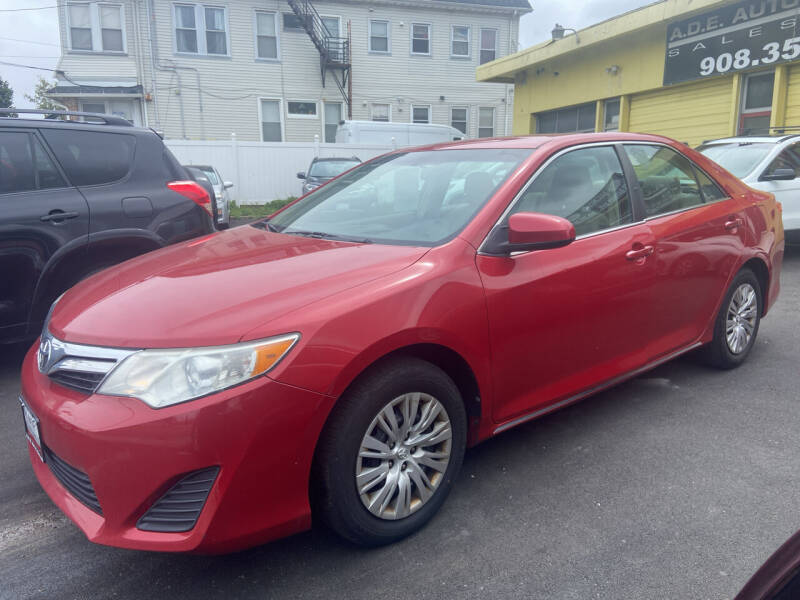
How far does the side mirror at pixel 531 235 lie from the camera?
105 inches

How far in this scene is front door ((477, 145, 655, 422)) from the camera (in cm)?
278

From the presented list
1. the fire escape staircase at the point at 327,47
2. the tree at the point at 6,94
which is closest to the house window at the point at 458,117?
the fire escape staircase at the point at 327,47

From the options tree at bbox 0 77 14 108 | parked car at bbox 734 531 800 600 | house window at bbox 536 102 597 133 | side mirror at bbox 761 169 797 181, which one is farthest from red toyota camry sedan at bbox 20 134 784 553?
tree at bbox 0 77 14 108

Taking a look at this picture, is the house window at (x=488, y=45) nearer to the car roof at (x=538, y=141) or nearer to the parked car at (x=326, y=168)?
the parked car at (x=326, y=168)

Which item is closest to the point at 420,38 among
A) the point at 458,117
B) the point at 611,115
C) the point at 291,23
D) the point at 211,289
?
the point at 458,117

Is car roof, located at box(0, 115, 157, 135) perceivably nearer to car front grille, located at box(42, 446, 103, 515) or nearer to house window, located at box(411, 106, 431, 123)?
car front grille, located at box(42, 446, 103, 515)

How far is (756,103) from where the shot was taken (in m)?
12.2

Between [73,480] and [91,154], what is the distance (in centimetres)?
318

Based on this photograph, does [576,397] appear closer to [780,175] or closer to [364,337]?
[364,337]

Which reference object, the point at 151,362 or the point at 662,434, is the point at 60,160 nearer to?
the point at 151,362

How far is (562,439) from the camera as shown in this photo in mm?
3367

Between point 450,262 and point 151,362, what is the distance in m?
1.21

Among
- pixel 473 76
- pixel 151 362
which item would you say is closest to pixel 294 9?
pixel 473 76

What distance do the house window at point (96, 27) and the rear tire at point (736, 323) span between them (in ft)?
71.6
